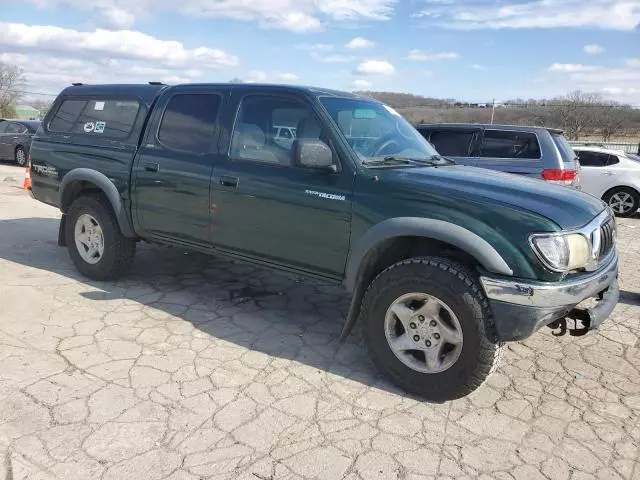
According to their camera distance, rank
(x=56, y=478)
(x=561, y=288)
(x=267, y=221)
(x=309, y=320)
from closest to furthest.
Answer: (x=56, y=478)
(x=561, y=288)
(x=267, y=221)
(x=309, y=320)

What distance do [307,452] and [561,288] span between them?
5.47 ft

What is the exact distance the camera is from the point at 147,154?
4.90m

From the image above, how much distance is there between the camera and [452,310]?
3.27 metres

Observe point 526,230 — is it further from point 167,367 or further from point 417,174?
point 167,367

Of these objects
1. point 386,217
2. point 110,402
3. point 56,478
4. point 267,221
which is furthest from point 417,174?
point 56,478

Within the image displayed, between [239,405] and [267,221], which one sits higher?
[267,221]

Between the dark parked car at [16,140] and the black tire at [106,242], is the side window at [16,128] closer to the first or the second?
the dark parked car at [16,140]

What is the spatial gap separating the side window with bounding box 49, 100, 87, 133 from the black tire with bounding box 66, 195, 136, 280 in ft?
2.75

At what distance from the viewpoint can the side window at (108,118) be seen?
5.16m

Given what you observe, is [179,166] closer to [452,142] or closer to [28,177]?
[28,177]

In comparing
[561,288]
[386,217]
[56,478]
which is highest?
[386,217]

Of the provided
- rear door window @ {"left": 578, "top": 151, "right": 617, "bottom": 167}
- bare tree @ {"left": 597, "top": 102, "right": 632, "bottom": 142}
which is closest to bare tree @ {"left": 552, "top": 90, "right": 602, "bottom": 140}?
bare tree @ {"left": 597, "top": 102, "right": 632, "bottom": 142}

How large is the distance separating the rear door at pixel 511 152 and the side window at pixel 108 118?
215 inches

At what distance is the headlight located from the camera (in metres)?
3.07
